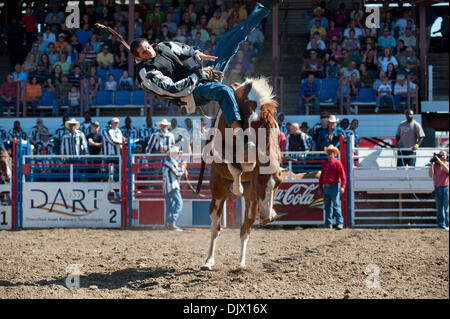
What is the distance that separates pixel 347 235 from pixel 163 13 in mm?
9183

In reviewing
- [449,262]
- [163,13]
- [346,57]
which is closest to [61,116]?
[163,13]

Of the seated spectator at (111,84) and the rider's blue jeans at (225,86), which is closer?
the rider's blue jeans at (225,86)

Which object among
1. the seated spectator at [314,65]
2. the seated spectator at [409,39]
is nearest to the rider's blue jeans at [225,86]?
the seated spectator at [314,65]

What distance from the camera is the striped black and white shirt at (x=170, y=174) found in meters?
10.1

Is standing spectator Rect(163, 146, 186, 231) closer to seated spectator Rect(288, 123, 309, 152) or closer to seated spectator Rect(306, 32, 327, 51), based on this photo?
seated spectator Rect(288, 123, 309, 152)

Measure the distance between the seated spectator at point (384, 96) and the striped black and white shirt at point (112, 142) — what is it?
6.45 metres

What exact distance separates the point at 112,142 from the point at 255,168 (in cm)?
666

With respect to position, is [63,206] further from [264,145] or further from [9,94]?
[264,145]

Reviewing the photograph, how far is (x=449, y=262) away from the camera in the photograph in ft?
20.0

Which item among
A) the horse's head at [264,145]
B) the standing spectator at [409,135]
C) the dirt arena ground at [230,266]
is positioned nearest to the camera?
the dirt arena ground at [230,266]

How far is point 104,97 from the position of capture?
13.8 metres

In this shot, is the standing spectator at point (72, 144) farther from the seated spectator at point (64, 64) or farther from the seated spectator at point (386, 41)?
the seated spectator at point (386, 41)

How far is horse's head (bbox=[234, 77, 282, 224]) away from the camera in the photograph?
502 centimetres

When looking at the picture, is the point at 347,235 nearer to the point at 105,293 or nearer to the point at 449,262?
the point at 449,262
